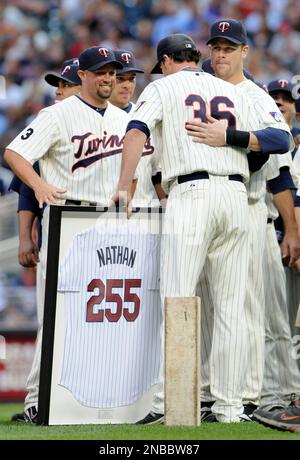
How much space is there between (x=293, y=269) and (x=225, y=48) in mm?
1589

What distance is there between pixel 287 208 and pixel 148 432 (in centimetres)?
203

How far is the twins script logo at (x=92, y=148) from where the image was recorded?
586cm

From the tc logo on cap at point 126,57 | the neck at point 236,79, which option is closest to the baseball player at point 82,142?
the neck at point 236,79

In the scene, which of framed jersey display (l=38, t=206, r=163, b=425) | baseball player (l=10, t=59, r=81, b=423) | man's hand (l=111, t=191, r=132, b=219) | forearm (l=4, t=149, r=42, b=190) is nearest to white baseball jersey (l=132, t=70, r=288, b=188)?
man's hand (l=111, t=191, r=132, b=219)

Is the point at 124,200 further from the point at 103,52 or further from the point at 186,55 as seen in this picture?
the point at 103,52

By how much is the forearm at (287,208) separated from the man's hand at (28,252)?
151 cm

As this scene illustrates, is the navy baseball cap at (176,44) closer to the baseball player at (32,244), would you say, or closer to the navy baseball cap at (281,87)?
the baseball player at (32,244)

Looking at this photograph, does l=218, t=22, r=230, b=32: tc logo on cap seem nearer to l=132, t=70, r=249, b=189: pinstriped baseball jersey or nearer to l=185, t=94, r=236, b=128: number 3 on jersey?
l=132, t=70, r=249, b=189: pinstriped baseball jersey

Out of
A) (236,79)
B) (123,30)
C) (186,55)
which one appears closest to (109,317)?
(186,55)

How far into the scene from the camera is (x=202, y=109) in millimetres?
5340

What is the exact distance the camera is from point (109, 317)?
17.5 ft

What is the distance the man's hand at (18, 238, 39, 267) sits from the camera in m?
6.24
